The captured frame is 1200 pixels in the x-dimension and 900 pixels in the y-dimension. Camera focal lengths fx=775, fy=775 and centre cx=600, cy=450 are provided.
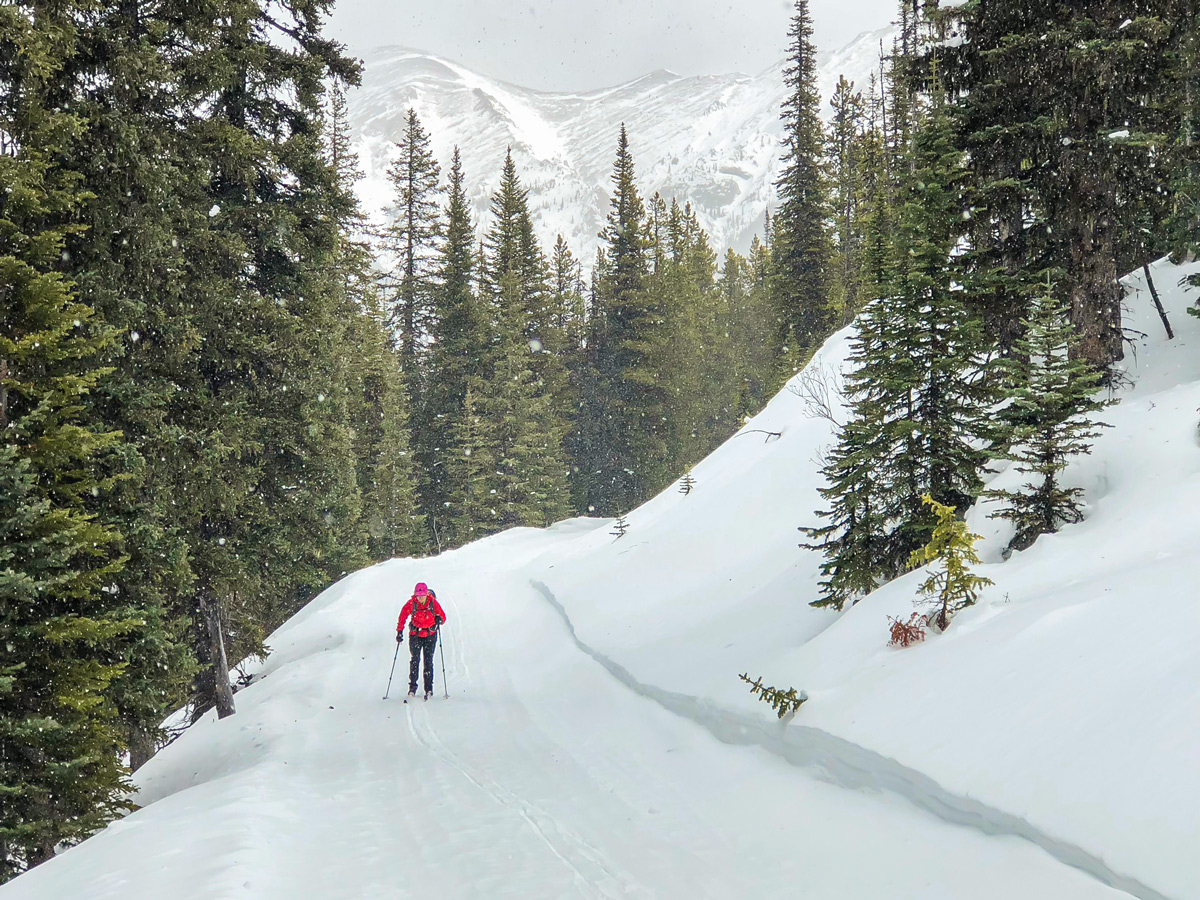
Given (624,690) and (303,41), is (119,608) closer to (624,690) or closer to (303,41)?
(624,690)

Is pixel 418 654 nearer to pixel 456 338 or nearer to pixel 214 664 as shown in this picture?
pixel 214 664

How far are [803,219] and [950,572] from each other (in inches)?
1371

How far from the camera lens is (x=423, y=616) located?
1427 centimetres

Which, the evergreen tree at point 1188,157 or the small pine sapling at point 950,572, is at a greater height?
the evergreen tree at point 1188,157

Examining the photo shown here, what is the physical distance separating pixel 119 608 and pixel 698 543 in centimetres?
1295

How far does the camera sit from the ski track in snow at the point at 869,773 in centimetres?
470

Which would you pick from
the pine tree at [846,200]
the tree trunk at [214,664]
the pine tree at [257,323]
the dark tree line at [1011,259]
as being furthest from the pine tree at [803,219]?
the tree trunk at [214,664]

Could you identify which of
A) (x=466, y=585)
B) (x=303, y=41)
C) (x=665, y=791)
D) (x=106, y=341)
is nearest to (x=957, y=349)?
(x=665, y=791)

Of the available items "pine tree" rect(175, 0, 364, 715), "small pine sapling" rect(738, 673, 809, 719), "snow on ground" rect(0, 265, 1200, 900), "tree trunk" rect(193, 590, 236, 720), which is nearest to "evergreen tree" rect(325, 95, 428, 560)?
"pine tree" rect(175, 0, 364, 715)

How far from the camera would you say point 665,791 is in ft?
27.1

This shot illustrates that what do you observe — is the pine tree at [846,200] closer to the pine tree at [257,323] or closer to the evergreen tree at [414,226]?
the evergreen tree at [414,226]

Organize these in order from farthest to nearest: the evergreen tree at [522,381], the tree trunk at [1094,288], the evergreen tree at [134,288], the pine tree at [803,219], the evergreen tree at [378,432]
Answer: the evergreen tree at [522,381] < the pine tree at [803,219] < the evergreen tree at [378,432] < the tree trunk at [1094,288] < the evergreen tree at [134,288]

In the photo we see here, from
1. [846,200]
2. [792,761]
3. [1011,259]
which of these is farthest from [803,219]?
[792,761]

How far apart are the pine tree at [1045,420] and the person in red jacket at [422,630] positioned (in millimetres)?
9442
